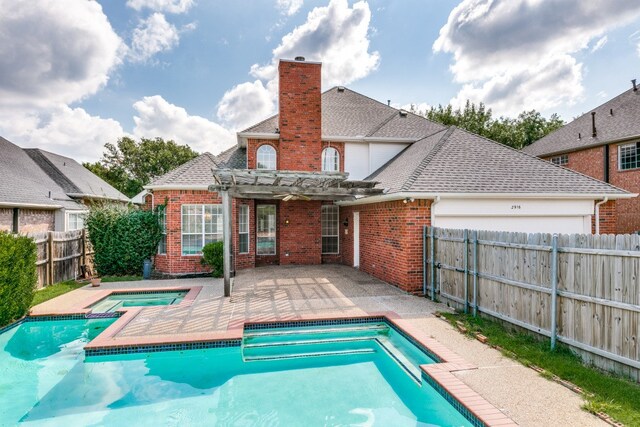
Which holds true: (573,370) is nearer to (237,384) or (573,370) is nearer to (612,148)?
(237,384)

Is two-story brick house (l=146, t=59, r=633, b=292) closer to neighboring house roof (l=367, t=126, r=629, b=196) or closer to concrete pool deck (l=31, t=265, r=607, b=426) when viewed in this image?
neighboring house roof (l=367, t=126, r=629, b=196)

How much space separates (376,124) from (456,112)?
19363 mm

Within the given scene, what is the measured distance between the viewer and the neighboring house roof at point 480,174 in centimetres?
1030

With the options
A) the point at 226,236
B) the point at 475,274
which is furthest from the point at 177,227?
the point at 475,274

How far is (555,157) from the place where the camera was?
2244 centimetres

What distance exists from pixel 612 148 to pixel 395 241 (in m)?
16.1

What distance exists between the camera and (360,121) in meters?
18.2

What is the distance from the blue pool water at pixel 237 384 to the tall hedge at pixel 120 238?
20.2 feet

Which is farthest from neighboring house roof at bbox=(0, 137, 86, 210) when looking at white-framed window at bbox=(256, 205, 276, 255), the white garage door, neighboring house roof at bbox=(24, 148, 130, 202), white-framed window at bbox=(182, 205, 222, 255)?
the white garage door

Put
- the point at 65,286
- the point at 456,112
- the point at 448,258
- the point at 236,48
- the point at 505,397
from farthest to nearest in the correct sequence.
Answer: the point at 456,112 < the point at 236,48 < the point at 65,286 < the point at 448,258 < the point at 505,397

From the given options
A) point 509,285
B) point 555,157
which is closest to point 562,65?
point 555,157

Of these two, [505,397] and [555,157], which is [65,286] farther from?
[555,157]

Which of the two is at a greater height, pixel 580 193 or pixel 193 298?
pixel 580 193

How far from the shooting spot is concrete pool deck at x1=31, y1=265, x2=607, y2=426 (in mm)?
4414
